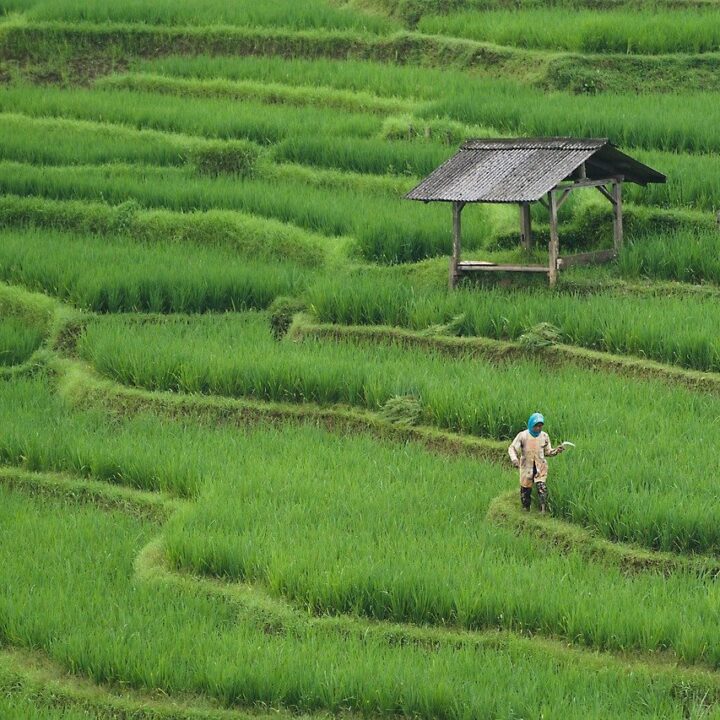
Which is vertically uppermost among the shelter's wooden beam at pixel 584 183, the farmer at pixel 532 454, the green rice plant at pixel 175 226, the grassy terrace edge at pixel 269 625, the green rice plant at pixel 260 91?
the green rice plant at pixel 260 91

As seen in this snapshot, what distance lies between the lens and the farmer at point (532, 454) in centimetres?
1023

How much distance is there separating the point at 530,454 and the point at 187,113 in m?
10.0

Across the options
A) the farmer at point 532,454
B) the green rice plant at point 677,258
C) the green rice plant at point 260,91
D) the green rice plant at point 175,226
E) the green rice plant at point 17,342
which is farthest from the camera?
the green rice plant at point 260,91

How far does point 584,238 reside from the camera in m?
15.6

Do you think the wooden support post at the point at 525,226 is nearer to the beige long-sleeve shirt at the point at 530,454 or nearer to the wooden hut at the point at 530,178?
the wooden hut at the point at 530,178

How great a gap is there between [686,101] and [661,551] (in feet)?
29.8

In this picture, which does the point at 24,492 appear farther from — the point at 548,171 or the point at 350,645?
the point at 548,171

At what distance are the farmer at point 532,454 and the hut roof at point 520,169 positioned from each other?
3843 mm

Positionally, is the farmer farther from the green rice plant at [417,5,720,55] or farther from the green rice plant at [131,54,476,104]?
the green rice plant at [417,5,720,55]

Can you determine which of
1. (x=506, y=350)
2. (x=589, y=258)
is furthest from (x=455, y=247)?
(x=506, y=350)

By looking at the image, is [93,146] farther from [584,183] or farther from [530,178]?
[584,183]

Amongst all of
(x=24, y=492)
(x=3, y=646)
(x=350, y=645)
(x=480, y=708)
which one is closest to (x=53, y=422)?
(x=24, y=492)

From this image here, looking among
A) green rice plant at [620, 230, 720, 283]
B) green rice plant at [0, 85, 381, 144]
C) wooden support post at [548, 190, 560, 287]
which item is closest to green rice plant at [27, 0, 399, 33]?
green rice plant at [0, 85, 381, 144]

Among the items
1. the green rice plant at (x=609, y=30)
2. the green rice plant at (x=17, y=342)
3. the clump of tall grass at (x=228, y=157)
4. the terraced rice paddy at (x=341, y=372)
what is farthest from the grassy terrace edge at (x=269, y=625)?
the green rice plant at (x=609, y=30)
